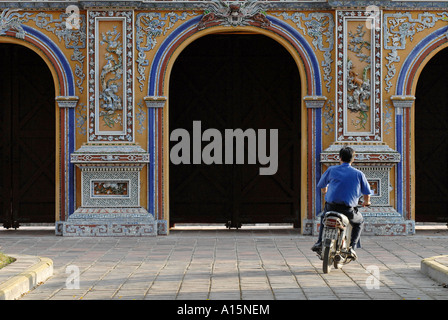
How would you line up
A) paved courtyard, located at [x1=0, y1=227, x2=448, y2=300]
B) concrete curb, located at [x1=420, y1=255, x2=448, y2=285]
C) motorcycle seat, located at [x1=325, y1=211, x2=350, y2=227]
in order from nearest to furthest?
paved courtyard, located at [x1=0, y1=227, x2=448, y2=300] < concrete curb, located at [x1=420, y1=255, x2=448, y2=285] < motorcycle seat, located at [x1=325, y1=211, x2=350, y2=227]

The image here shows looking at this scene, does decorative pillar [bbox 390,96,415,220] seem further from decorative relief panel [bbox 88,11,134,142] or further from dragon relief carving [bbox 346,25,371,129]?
decorative relief panel [bbox 88,11,134,142]

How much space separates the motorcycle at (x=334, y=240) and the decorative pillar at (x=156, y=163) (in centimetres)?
485

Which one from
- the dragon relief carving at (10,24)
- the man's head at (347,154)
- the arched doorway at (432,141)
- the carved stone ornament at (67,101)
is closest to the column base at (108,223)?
the carved stone ornament at (67,101)

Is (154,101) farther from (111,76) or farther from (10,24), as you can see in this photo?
(10,24)

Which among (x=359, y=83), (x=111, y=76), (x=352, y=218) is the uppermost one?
(x=111, y=76)

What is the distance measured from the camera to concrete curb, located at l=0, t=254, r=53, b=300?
7.04 metres

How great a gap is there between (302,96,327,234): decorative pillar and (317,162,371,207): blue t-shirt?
4.21 metres

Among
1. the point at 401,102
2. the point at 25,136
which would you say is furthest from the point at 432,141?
the point at 25,136

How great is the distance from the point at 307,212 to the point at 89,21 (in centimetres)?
498

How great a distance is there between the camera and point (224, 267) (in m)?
9.48

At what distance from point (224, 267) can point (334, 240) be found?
1.53 metres

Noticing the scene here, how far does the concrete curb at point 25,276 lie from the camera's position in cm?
704

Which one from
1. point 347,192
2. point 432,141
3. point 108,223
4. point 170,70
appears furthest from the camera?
point 432,141

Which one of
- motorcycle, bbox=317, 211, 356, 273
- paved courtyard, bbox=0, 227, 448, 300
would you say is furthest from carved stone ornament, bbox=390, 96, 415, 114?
motorcycle, bbox=317, 211, 356, 273
